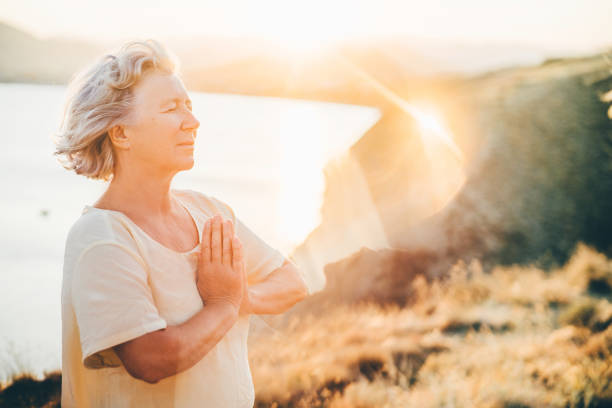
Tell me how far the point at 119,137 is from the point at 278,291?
0.72 meters

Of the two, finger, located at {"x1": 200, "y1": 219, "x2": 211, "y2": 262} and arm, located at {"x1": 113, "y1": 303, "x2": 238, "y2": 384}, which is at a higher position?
finger, located at {"x1": 200, "y1": 219, "x2": 211, "y2": 262}

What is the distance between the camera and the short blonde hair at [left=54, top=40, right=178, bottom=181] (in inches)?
56.7

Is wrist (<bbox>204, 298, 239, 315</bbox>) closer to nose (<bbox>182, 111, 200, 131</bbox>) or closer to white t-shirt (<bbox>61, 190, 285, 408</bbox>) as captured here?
white t-shirt (<bbox>61, 190, 285, 408</bbox>)

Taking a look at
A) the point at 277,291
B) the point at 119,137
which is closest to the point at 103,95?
the point at 119,137

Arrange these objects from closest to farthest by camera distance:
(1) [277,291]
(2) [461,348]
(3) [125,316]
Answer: (3) [125,316] < (1) [277,291] < (2) [461,348]

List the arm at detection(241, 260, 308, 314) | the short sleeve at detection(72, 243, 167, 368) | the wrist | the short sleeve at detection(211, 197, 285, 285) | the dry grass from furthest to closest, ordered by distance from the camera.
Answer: the dry grass < the short sleeve at detection(211, 197, 285, 285) < the arm at detection(241, 260, 308, 314) < the wrist < the short sleeve at detection(72, 243, 167, 368)

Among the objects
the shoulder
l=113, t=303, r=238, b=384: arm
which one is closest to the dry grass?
the shoulder

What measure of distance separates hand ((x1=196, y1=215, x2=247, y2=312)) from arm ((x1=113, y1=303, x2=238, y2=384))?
8 centimetres

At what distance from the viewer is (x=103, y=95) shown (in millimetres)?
1439

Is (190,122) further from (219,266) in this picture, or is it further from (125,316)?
(125,316)

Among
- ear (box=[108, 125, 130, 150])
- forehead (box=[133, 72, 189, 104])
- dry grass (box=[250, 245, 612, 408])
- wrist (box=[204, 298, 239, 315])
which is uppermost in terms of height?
forehead (box=[133, 72, 189, 104])

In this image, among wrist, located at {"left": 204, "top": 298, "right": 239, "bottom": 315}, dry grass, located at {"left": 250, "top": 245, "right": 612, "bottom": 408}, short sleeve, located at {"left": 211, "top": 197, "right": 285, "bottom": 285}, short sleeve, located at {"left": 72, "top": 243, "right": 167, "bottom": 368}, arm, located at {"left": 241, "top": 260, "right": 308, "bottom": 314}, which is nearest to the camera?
short sleeve, located at {"left": 72, "top": 243, "right": 167, "bottom": 368}

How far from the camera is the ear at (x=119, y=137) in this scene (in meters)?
1.49

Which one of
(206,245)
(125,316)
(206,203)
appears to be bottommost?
(125,316)
